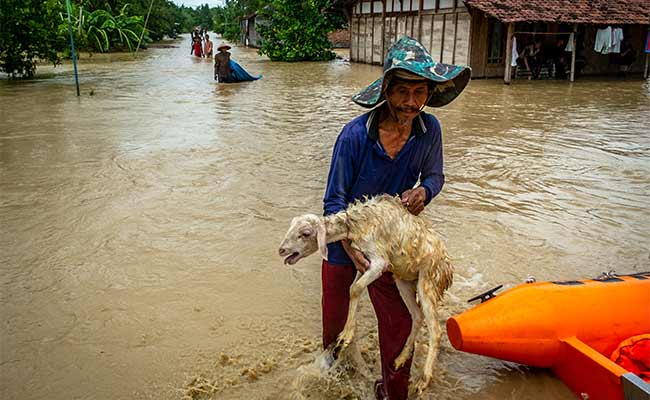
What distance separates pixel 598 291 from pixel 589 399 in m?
0.54

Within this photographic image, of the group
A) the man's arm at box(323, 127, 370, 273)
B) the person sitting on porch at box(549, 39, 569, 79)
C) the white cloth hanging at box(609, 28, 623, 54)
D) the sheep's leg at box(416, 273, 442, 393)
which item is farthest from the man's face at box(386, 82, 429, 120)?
the white cloth hanging at box(609, 28, 623, 54)

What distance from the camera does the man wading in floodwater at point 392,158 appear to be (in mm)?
2197

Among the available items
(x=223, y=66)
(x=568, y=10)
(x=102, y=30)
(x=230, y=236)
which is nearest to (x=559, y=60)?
(x=568, y=10)

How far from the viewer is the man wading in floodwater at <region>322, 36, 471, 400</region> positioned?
2.20 meters

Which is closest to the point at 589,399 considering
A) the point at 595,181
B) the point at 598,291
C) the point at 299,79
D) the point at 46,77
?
the point at 598,291

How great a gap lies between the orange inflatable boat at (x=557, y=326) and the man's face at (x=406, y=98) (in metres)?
1.09

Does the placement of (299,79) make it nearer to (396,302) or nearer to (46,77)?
(46,77)

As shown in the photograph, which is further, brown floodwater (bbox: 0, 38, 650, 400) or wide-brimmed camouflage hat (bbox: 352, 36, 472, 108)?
brown floodwater (bbox: 0, 38, 650, 400)

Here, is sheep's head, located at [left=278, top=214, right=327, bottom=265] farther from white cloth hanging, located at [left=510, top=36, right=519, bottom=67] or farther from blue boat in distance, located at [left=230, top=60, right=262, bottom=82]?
white cloth hanging, located at [left=510, top=36, right=519, bottom=67]

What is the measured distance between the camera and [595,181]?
6.42 metres

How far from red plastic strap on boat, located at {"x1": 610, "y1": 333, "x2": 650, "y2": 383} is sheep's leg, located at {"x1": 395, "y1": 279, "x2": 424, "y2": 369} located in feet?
3.36

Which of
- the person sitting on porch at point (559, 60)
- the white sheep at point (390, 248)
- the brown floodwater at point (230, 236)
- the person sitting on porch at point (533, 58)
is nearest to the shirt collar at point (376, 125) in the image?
the white sheep at point (390, 248)

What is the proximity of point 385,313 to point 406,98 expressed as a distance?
93 cm

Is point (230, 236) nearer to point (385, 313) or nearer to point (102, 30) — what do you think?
point (385, 313)
